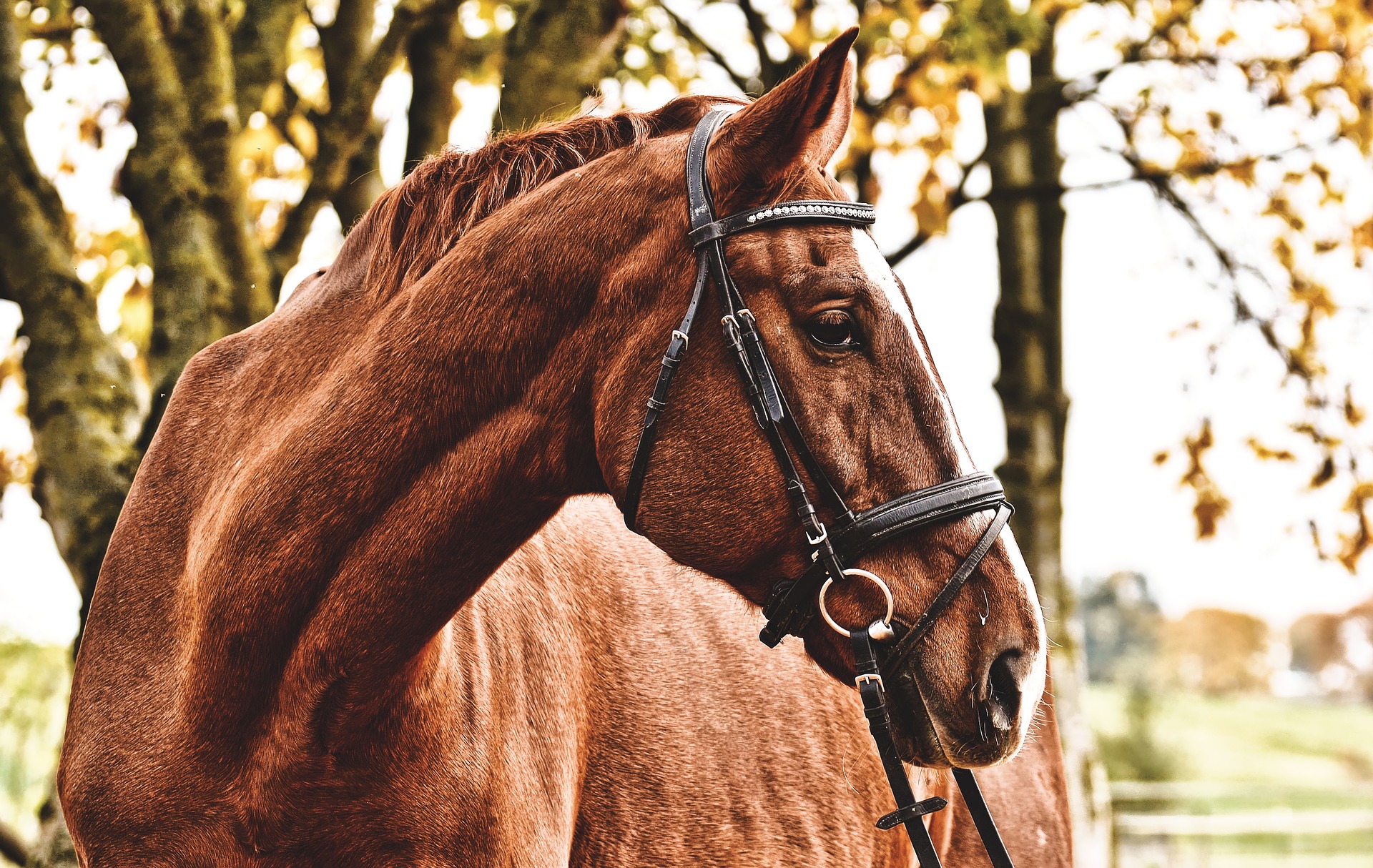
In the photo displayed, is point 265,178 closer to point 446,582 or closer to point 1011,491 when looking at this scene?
point 1011,491

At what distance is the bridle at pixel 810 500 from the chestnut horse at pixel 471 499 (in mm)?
32

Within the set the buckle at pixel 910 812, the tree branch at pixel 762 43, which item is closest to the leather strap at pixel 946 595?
the buckle at pixel 910 812

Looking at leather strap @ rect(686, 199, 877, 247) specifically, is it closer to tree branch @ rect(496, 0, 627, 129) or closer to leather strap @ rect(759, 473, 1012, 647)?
leather strap @ rect(759, 473, 1012, 647)

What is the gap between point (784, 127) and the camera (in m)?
2.22

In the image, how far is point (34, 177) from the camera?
15.1 ft

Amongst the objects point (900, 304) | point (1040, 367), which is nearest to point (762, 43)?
point (1040, 367)

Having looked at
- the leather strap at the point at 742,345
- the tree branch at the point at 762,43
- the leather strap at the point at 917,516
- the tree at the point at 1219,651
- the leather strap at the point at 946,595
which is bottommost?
the leather strap at the point at 946,595

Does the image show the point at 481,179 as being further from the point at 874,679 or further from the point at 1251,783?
the point at 1251,783

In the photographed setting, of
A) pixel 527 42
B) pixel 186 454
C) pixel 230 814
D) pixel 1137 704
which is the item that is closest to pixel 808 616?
pixel 230 814

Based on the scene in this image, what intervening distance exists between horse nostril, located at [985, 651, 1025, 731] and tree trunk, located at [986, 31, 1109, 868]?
5.05 meters

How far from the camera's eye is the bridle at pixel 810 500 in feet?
6.84

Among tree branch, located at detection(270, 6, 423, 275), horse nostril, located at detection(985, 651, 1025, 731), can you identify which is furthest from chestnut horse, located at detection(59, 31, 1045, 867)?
tree branch, located at detection(270, 6, 423, 275)

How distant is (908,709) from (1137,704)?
2044cm

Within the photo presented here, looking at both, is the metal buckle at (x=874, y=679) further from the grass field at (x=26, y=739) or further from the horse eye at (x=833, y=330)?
→ the grass field at (x=26, y=739)
